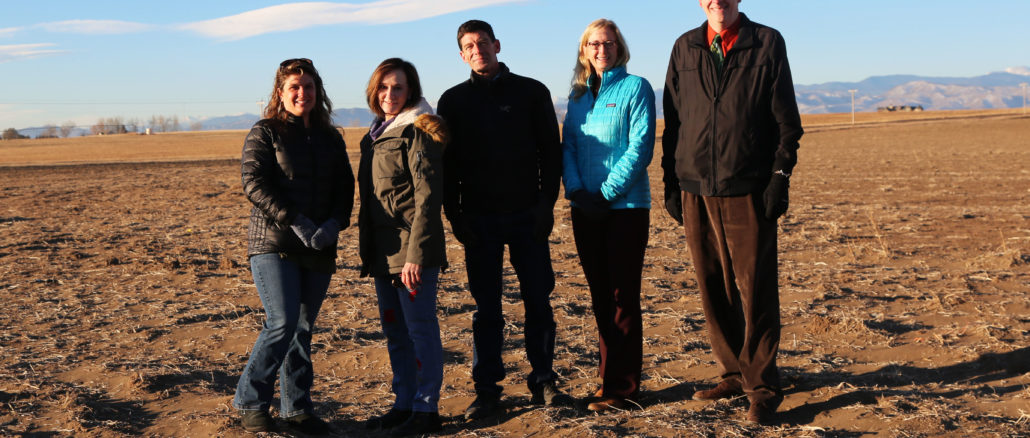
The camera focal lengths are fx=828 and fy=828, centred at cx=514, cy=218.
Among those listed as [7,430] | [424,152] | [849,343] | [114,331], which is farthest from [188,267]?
[849,343]

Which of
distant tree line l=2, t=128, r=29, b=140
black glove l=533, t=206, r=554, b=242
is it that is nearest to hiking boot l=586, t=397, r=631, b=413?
black glove l=533, t=206, r=554, b=242

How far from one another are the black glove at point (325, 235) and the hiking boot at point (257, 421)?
911 mm

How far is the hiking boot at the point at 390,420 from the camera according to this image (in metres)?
4.25

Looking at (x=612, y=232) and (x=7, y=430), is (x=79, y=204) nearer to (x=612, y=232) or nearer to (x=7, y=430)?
(x=7, y=430)

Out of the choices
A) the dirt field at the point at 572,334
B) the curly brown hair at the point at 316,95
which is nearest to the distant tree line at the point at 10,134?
the dirt field at the point at 572,334

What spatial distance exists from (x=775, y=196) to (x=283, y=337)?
249 centimetres

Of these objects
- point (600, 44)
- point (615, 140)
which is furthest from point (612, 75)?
point (615, 140)

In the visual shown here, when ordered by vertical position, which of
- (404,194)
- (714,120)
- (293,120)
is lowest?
(404,194)

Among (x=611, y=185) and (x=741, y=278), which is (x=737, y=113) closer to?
(x=611, y=185)

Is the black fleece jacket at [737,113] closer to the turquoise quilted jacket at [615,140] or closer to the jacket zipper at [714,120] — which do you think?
the jacket zipper at [714,120]

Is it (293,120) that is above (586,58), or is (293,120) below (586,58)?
below

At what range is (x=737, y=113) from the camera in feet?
13.2

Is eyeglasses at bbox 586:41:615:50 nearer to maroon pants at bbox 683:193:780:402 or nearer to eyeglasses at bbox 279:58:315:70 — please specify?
maroon pants at bbox 683:193:780:402

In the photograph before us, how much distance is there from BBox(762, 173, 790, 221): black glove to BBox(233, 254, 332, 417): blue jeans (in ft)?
7.35
